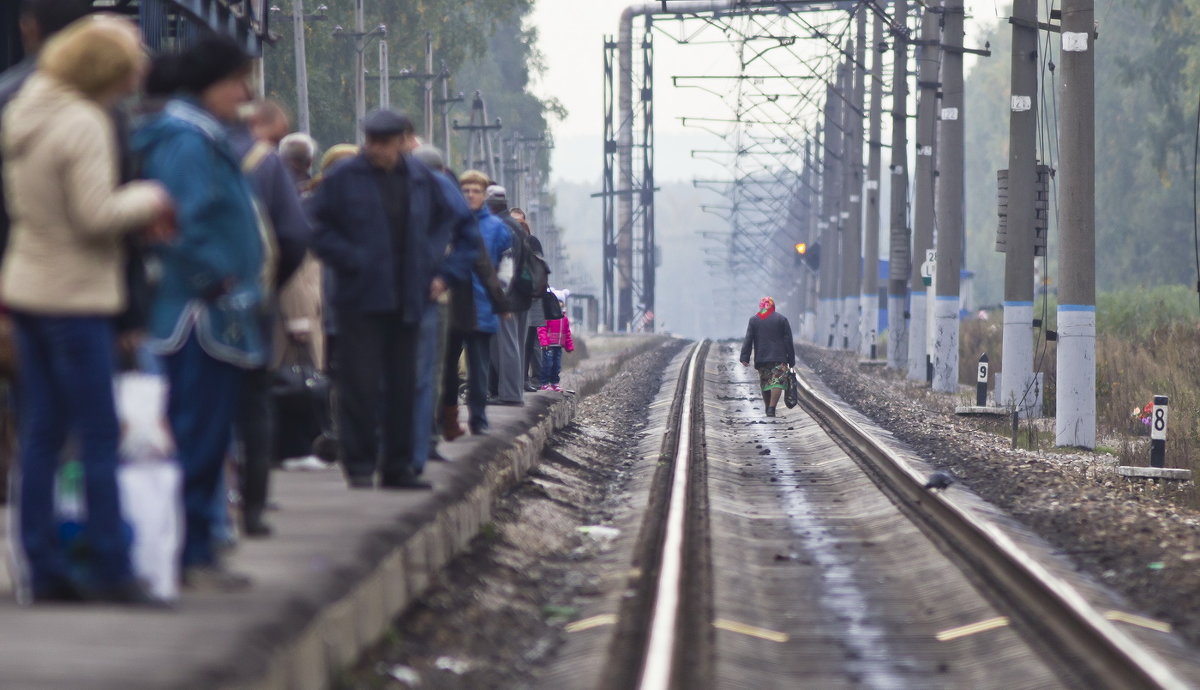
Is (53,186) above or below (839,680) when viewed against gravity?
above

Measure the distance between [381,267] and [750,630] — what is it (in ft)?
8.50

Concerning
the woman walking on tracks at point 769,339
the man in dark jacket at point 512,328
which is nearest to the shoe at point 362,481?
the man in dark jacket at point 512,328

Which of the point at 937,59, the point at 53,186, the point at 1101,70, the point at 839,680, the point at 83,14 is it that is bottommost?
the point at 839,680

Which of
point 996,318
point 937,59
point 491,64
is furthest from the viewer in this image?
point 491,64

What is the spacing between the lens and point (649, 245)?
83.4 meters

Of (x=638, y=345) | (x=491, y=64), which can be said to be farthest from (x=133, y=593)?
(x=491, y=64)

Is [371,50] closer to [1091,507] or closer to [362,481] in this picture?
[1091,507]

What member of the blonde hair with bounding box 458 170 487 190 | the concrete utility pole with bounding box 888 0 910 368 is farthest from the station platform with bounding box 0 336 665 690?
the concrete utility pole with bounding box 888 0 910 368

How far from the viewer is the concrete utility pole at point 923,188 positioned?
35.4m

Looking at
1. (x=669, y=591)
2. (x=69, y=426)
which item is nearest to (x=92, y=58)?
(x=69, y=426)

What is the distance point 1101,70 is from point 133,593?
73.0m

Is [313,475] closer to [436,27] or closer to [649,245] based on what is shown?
[436,27]

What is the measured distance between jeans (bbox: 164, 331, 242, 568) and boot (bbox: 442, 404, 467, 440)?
598cm

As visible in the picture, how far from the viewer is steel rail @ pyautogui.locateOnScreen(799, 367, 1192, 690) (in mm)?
6918
